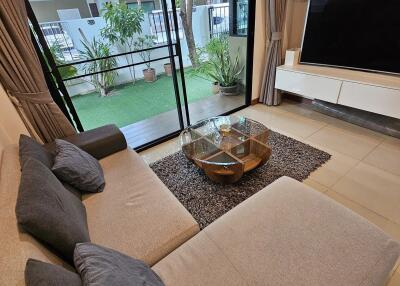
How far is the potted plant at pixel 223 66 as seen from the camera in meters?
3.71

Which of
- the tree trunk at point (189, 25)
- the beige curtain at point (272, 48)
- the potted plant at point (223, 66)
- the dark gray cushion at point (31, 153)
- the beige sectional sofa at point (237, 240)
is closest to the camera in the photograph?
the beige sectional sofa at point (237, 240)

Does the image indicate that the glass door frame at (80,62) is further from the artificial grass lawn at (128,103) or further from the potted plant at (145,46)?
the artificial grass lawn at (128,103)

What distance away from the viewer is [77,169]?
140cm

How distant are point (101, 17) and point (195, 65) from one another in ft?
7.68

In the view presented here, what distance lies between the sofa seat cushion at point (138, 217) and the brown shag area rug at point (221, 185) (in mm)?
442

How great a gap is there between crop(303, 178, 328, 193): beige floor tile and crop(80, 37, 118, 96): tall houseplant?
227 centimetres

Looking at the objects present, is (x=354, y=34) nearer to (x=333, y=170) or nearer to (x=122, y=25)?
(x=333, y=170)

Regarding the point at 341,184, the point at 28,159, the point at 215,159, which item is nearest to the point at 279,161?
the point at 341,184

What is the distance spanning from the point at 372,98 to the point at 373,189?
1058mm

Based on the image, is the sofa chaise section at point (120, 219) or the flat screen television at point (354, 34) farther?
the flat screen television at point (354, 34)

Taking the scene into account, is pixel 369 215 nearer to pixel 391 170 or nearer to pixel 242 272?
pixel 391 170

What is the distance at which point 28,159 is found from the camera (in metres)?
1.18

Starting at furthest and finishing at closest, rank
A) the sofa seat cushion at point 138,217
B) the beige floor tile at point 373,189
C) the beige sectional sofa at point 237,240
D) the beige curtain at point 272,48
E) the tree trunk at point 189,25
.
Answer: the tree trunk at point 189,25
the beige curtain at point 272,48
the beige floor tile at point 373,189
the sofa seat cushion at point 138,217
the beige sectional sofa at point 237,240

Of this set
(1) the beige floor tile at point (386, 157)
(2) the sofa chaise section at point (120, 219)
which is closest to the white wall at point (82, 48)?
(2) the sofa chaise section at point (120, 219)
